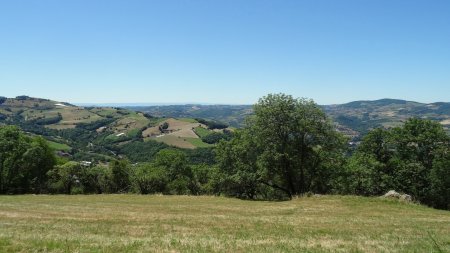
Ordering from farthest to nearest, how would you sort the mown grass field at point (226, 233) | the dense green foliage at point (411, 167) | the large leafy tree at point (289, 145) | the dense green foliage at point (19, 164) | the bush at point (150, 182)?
the bush at point (150, 182)
the dense green foliage at point (19, 164)
the dense green foliage at point (411, 167)
the large leafy tree at point (289, 145)
the mown grass field at point (226, 233)

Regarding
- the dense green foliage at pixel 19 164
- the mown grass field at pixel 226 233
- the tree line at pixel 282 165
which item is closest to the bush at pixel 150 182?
the tree line at pixel 282 165

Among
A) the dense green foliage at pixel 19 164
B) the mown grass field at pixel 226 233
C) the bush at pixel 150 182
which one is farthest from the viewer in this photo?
the bush at pixel 150 182

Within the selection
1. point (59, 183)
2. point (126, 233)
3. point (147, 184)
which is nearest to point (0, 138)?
point (59, 183)

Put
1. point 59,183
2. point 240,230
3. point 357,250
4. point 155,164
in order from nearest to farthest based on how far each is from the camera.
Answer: point 357,250 → point 240,230 → point 59,183 → point 155,164

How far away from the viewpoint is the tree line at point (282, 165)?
157ft

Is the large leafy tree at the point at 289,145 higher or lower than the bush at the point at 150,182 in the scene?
higher

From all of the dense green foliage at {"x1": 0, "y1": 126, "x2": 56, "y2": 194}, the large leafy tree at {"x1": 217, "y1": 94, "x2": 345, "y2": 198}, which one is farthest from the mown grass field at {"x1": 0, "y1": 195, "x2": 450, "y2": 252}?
the dense green foliage at {"x1": 0, "y1": 126, "x2": 56, "y2": 194}

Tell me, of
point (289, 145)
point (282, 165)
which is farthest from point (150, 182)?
point (289, 145)

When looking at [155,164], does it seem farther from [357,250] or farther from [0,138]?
[357,250]

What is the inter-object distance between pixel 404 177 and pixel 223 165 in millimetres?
26072

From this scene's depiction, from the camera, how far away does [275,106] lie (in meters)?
48.2

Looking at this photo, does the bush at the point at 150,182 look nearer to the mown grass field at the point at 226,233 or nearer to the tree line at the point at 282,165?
the tree line at the point at 282,165

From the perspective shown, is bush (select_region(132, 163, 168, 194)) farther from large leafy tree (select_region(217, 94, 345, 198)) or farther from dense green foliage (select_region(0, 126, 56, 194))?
large leafy tree (select_region(217, 94, 345, 198))

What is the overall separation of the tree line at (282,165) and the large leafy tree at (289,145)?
123 millimetres
